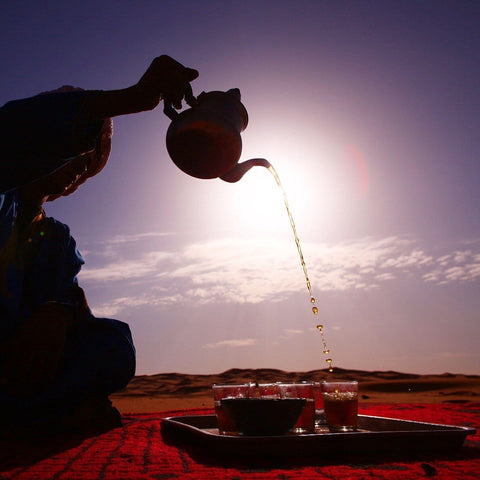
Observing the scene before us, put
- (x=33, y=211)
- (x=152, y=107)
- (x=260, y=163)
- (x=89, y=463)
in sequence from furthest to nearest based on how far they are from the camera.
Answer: (x=33, y=211) → (x=260, y=163) → (x=152, y=107) → (x=89, y=463)

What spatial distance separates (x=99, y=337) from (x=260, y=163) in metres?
1.41

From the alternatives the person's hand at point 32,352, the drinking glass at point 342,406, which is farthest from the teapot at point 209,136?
the drinking glass at point 342,406

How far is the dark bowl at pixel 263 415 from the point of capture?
1.82m

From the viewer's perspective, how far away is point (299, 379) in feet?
52.0

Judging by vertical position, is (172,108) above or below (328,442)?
above

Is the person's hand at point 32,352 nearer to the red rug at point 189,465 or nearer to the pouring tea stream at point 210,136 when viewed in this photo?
the red rug at point 189,465

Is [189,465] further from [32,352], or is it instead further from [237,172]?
[237,172]

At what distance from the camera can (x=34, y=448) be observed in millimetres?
2180

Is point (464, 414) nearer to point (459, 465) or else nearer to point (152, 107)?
point (459, 465)

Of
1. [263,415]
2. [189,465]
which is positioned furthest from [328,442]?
[189,465]

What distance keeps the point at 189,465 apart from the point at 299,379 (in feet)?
48.6

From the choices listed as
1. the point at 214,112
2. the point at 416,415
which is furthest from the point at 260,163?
the point at 416,415

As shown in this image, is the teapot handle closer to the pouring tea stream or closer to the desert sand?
the pouring tea stream

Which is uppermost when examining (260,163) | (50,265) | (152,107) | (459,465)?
(260,163)
